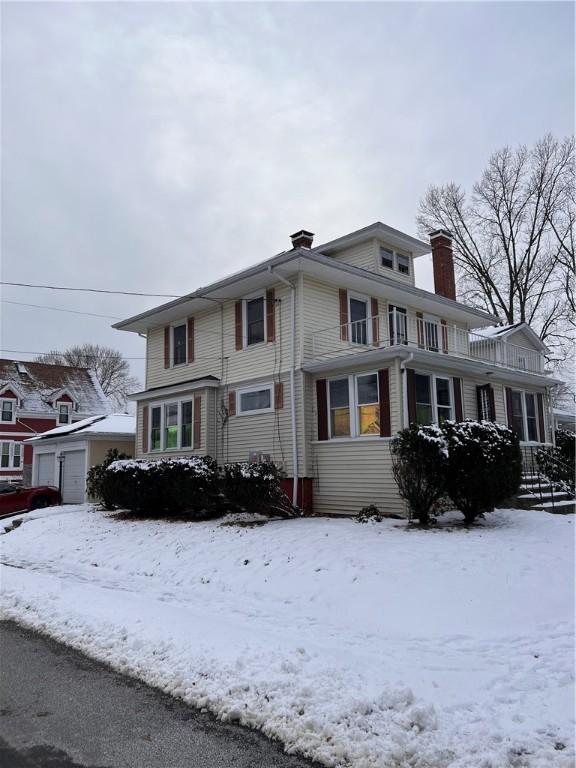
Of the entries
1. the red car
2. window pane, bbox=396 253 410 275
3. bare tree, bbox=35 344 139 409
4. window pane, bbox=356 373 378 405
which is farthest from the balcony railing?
bare tree, bbox=35 344 139 409

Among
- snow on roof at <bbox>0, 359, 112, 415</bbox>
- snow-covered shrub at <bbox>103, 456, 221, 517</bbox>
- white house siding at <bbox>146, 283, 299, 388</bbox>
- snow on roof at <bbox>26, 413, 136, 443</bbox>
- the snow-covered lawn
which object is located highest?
snow on roof at <bbox>0, 359, 112, 415</bbox>

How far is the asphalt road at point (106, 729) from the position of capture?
348cm

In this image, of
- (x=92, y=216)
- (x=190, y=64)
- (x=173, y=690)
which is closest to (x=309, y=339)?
(x=190, y=64)

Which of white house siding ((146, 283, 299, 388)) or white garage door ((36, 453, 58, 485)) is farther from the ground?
white house siding ((146, 283, 299, 388))

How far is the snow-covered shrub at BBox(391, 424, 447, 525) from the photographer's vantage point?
35.0ft

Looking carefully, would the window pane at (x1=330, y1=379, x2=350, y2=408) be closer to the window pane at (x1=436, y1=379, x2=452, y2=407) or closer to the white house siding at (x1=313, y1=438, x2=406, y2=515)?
the white house siding at (x1=313, y1=438, x2=406, y2=515)

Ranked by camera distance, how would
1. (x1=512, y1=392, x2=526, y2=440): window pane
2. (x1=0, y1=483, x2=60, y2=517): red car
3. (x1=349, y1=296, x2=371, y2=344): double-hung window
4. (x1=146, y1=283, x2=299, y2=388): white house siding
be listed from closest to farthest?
(x1=146, y1=283, x2=299, y2=388): white house siding
(x1=349, y1=296, x2=371, y2=344): double-hung window
(x1=512, y1=392, x2=526, y2=440): window pane
(x1=0, y1=483, x2=60, y2=517): red car

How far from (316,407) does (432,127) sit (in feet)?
24.4

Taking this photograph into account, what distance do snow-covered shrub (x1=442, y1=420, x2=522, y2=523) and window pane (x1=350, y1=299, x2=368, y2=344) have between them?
5796mm

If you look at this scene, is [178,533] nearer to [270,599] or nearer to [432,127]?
[270,599]

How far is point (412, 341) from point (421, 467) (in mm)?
7971

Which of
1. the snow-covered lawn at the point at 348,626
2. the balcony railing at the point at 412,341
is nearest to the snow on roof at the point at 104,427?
the snow-covered lawn at the point at 348,626

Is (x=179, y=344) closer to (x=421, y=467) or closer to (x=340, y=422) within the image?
(x=340, y=422)

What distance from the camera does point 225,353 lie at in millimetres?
17109
